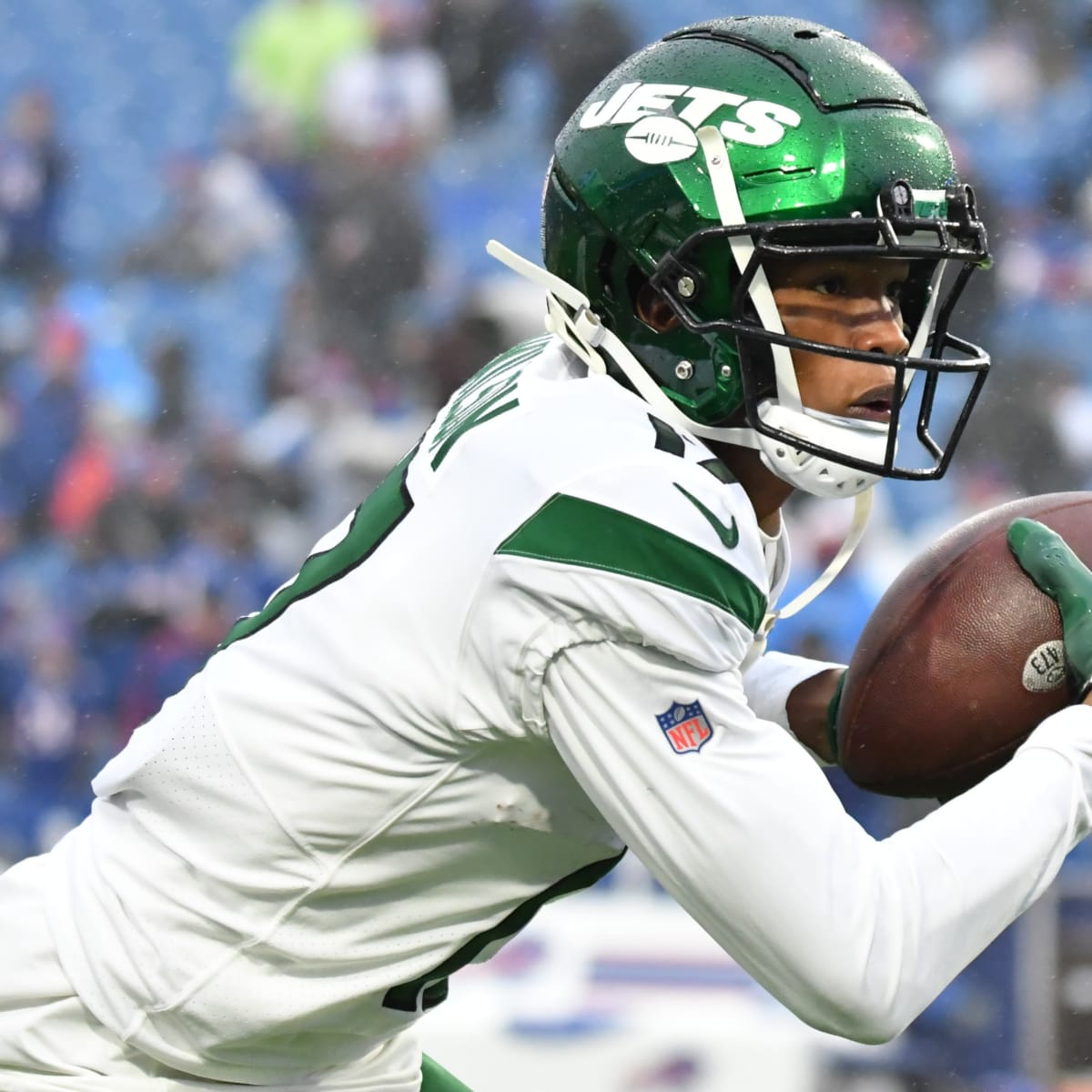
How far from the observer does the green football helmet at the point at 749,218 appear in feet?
5.32

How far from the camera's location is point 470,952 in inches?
66.6

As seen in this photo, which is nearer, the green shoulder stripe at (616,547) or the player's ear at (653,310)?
the green shoulder stripe at (616,547)

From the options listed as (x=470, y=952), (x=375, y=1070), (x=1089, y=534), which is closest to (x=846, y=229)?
(x=1089, y=534)

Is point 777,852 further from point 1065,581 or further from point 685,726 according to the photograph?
point 1065,581

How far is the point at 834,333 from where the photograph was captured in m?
1.65

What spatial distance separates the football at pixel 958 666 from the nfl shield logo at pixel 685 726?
18.9 inches

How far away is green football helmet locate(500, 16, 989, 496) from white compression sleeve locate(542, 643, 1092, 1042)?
0.33 meters

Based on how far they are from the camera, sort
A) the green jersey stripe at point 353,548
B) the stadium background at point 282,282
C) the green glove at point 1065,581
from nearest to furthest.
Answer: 1. the green jersey stripe at point 353,548
2. the green glove at point 1065,581
3. the stadium background at point 282,282

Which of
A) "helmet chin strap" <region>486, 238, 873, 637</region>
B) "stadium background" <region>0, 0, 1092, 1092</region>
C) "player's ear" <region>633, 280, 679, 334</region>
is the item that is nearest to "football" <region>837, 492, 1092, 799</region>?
"helmet chin strap" <region>486, 238, 873, 637</region>

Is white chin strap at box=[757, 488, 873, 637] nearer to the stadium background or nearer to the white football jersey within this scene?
the white football jersey

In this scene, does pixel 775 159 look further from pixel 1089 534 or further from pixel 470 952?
pixel 470 952

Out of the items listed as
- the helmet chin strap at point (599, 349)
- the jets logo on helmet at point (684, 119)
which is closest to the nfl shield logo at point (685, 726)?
the helmet chin strap at point (599, 349)

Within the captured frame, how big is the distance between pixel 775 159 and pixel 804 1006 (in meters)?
0.77

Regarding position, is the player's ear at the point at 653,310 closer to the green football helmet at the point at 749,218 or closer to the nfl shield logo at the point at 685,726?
the green football helmet at the point at 749,218
